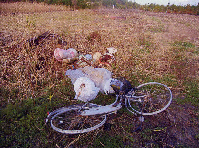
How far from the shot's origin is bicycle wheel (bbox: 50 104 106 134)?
3.03 metres

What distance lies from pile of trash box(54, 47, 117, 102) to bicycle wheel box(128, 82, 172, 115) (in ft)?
2.11

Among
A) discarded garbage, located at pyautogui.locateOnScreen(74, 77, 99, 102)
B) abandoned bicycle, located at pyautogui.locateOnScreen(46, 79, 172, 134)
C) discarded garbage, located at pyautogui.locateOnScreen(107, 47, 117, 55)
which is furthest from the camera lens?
discarded garbage, located at pyautogui.locateOnScreen(107, 47, 117, 55)

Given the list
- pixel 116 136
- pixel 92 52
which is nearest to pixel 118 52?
pixel 92 52

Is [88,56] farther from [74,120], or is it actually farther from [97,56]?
[74,120]

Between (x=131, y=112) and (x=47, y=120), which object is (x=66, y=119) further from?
(x=131, y=112)

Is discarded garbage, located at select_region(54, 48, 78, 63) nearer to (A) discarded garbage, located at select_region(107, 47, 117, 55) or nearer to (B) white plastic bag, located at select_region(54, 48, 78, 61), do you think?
(B) white plastic bag, located at select_region(54, 48, 78, 61)

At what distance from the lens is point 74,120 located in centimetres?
312

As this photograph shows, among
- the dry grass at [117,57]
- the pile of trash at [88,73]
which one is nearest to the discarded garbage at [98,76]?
the pile of trash at [88,73]

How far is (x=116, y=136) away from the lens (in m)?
2.91

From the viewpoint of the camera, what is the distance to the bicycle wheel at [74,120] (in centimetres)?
303

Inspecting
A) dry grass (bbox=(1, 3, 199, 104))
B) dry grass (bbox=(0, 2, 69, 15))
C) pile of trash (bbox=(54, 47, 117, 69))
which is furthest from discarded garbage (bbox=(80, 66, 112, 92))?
dry grass (bbox=(0, 2, 69, 15))

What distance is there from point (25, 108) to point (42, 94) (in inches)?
23.0

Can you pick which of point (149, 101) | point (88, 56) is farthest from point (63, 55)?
point (149, 101)

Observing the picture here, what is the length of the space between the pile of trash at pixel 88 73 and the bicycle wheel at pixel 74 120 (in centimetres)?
49
